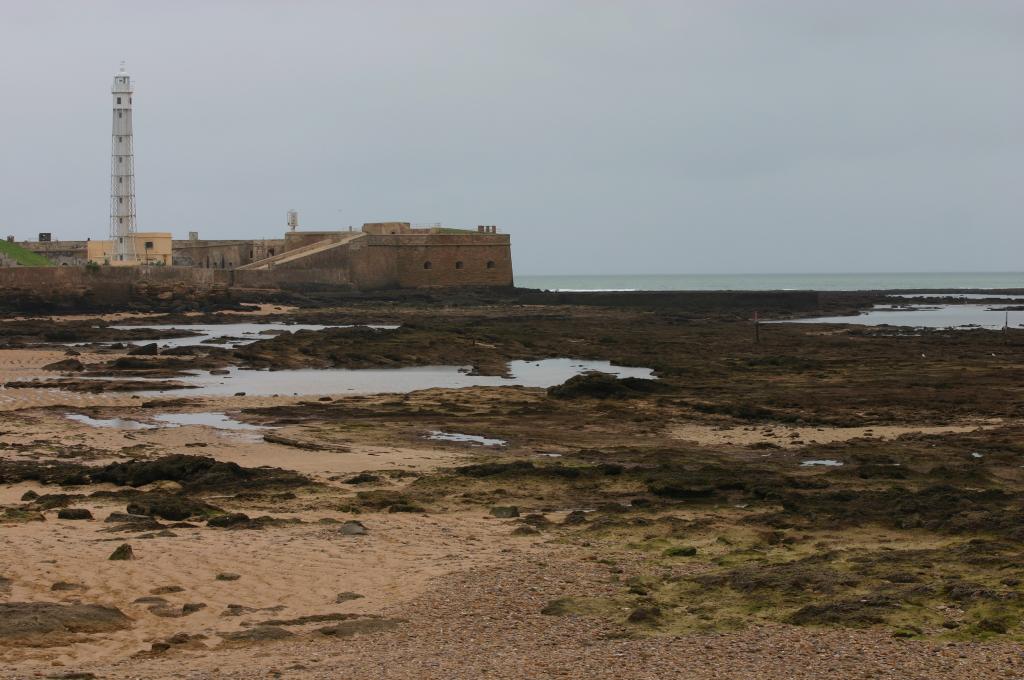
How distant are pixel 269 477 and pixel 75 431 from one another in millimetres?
4547

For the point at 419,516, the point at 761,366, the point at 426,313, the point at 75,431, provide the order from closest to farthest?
the point at 419,516, the point at 75,431, the point at 761,366, the point at 426,313

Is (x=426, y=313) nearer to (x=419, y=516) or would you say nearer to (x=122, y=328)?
(x=122, y=328)

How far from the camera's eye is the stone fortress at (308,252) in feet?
186

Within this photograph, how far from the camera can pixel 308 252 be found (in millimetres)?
58469

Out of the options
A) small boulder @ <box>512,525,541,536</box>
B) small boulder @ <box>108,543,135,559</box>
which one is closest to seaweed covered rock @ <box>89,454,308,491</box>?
small boulder @ <box>512,525,541,536</box>

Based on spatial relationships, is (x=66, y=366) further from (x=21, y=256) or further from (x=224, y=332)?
(x=21, y=256)

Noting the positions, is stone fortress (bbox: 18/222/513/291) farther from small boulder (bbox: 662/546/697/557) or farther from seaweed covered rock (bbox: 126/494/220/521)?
small boulder (bbox: 662/546/697/557)

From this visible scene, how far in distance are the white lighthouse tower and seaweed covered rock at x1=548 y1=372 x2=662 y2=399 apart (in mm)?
41177

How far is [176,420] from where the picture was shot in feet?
56.0

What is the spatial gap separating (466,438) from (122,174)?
4669 centimetres

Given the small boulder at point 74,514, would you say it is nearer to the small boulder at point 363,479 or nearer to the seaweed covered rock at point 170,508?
the seaweed covered rock at point 170,508

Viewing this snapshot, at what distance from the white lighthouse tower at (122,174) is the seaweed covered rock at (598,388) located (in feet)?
135

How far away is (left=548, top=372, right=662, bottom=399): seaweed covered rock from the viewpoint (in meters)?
19.4

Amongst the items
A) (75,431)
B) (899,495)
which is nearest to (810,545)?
(899,495)
